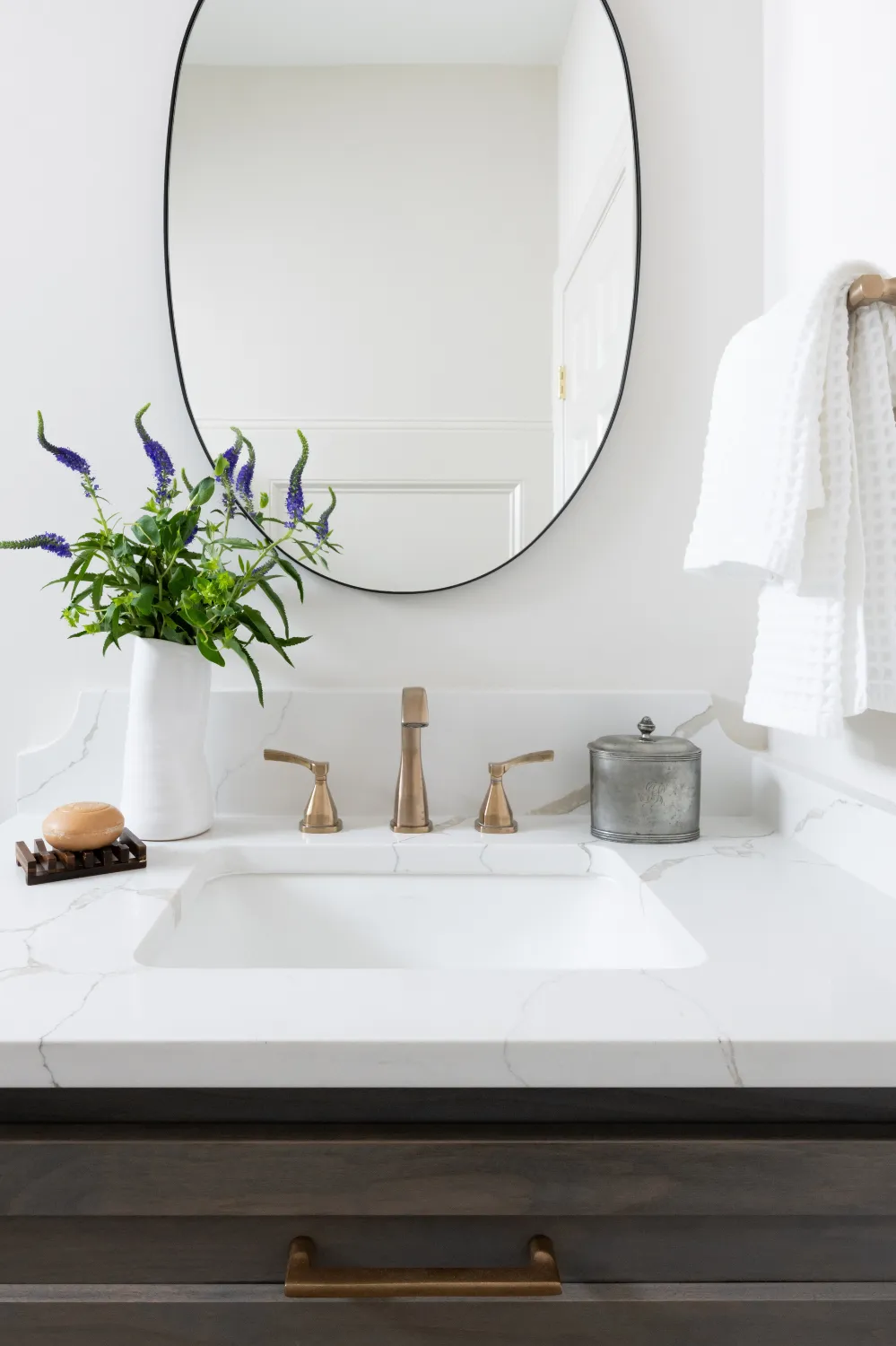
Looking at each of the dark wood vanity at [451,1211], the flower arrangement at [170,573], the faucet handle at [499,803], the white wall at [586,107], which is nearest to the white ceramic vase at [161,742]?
the flower arrangement at [170,573]

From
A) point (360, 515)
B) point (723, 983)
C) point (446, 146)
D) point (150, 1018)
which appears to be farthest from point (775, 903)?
point (446, 146)

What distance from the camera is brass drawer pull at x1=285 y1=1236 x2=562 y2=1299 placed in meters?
0.61

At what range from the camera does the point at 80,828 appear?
963 millimetres

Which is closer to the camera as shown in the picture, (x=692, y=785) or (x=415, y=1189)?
(x=415, y=1189)

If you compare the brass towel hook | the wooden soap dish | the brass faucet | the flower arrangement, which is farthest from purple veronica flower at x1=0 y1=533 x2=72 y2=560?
the brass towel hook

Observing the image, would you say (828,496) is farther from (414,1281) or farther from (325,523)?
(414,1281)

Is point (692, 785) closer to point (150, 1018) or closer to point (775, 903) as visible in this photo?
point (775, 903)

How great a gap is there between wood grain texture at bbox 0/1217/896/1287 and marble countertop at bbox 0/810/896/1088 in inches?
4.1

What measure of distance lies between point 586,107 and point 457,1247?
133cm

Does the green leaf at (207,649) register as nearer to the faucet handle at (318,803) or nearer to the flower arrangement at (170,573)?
the flower arrangement at (170,573)

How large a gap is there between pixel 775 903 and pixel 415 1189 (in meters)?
0.45

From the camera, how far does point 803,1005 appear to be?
0.65 m

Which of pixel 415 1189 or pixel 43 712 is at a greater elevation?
pixel 43 712

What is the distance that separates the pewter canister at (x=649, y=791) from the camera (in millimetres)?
1101
